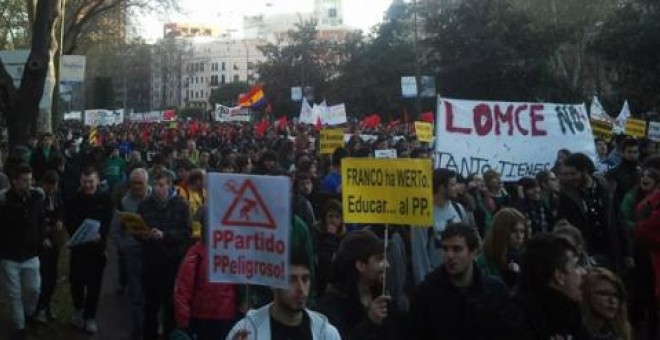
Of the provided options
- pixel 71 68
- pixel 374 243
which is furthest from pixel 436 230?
pixel 71 68

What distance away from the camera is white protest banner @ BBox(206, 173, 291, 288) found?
432 cm

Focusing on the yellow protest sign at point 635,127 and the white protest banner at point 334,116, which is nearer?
the yellow protest sign at point 635,127

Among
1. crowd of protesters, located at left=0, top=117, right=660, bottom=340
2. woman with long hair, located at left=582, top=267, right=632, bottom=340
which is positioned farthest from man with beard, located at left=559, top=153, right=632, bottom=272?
woman with long hair, located at left=582, top=267, right=632, bottom=340

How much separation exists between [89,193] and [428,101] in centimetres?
4342

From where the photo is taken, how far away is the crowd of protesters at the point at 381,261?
173 inches

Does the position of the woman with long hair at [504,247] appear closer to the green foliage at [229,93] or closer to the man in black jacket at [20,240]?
the man in black jacket at [20,240]

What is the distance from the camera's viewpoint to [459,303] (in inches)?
174

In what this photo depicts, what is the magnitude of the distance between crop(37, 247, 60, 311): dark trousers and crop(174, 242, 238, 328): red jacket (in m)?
3.47

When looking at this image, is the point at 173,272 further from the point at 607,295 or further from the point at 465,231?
the point at 607,295

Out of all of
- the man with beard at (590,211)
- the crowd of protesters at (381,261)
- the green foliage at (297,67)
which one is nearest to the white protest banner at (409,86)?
the crowd of protesters at (381,261)

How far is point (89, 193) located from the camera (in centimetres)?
909

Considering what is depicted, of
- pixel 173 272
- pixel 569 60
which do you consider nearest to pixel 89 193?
pixel 173 272

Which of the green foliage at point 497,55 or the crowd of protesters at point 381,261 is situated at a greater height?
the green foliage at point 497,55

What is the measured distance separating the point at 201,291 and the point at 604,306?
2.69m
